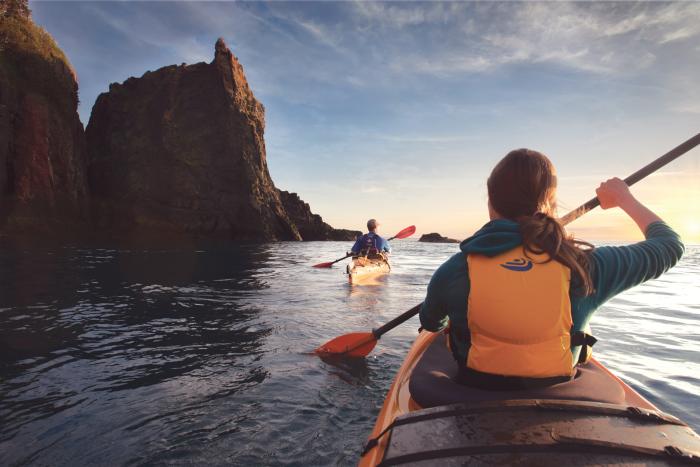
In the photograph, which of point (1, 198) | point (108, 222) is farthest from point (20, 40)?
point (108, 222)

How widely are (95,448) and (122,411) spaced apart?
539 mm

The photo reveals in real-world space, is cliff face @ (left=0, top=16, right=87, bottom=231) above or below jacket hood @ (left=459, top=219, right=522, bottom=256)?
above

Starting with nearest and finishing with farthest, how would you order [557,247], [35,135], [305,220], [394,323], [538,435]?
[538,435]
[557,247]
[394,323]
[35,135]
[305,220]

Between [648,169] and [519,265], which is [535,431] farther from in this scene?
[648,169]

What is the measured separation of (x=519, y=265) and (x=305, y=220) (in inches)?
2317

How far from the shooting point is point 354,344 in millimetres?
4969

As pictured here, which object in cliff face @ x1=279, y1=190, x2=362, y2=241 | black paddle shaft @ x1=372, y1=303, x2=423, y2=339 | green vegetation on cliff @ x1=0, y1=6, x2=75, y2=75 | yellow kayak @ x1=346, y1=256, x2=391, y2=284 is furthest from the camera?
cliff face @ x1=279, y1=190, x2=362, y2=241

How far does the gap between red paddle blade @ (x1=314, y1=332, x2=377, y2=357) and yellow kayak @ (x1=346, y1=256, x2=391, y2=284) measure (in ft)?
19.6

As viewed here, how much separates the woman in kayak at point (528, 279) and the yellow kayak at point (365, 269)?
29.9 feet

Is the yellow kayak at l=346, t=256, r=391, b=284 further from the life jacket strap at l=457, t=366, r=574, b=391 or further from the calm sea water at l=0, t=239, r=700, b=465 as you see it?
the life jacket strap at l=457, t=366, r=574, b=391

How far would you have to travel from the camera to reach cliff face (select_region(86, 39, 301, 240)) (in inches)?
1599

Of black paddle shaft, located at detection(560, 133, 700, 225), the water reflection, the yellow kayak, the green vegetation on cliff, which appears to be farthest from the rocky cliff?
black paddle shaft, located at detection(560, 133, 700, 225)

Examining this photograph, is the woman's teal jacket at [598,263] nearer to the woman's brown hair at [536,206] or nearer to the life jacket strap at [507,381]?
the woman's brown hair at [536,206]

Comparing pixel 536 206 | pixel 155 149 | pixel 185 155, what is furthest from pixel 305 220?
pixel 536 206
